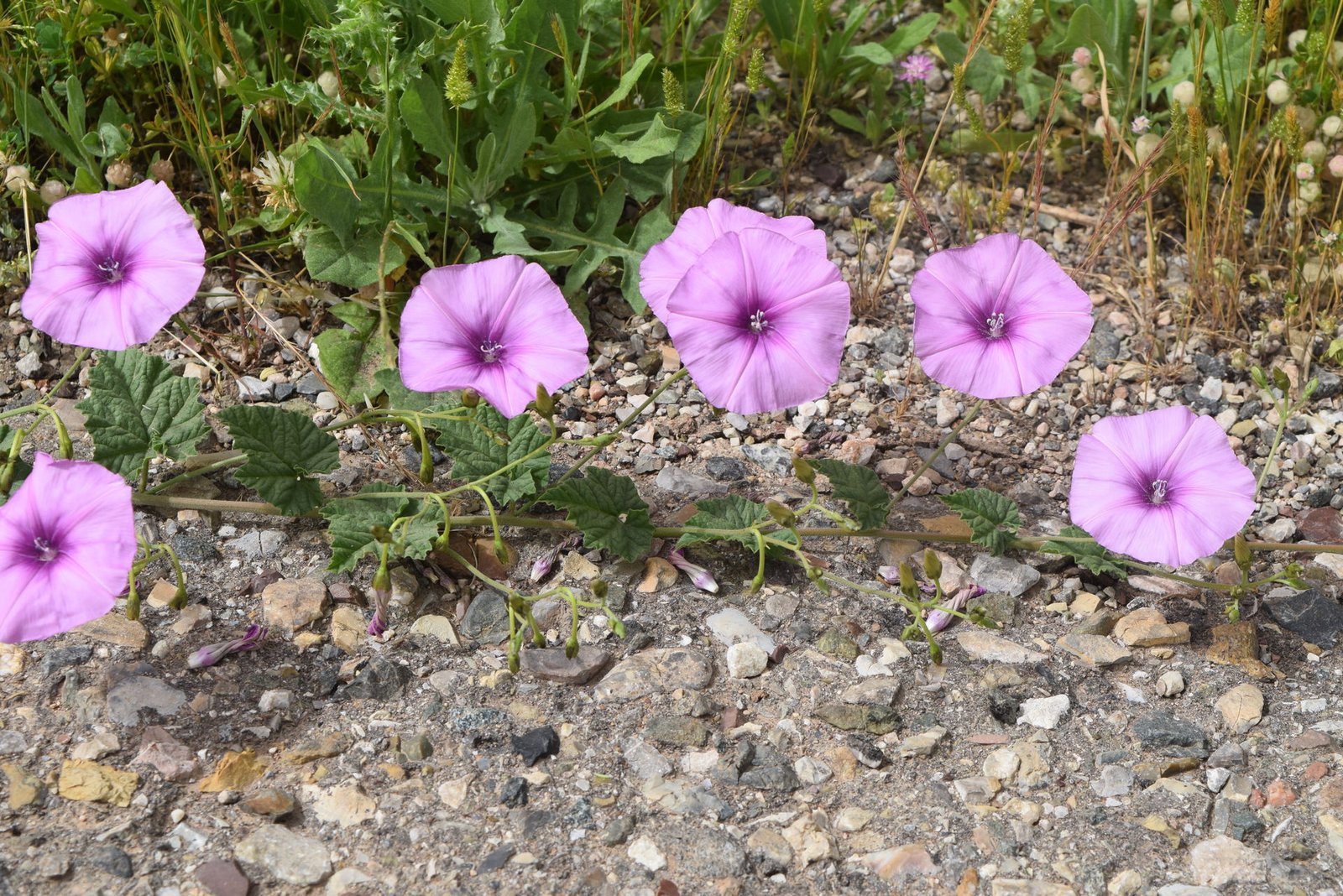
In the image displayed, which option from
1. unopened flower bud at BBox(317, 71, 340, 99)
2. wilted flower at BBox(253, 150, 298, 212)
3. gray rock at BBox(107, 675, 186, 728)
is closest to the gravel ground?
gray rock at BBox(107, 675, 186, 728)

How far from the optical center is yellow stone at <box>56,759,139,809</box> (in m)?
1.70

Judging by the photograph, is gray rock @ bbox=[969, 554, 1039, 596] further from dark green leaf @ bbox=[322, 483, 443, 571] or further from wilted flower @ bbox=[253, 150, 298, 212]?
wilted flower @ bbox=[253, 150, 298, 212]

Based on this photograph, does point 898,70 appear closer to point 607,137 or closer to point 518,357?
point 607,137

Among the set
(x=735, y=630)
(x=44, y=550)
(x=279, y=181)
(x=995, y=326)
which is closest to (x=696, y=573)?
(x=735, y=630)

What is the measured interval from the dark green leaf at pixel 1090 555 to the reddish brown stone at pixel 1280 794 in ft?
1.29

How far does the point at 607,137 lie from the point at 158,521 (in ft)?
3.68

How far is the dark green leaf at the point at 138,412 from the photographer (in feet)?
6.58

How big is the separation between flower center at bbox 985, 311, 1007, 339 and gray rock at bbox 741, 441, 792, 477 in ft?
1.62

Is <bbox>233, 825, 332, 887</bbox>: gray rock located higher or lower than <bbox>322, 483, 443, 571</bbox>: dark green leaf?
lower

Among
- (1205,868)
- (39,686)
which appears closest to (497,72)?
(39,686)

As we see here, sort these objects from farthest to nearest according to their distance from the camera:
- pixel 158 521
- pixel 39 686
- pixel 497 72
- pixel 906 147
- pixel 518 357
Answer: pixel 906 147 → pixel 497 72 → pixel 158 521 → pixel 518 357 → pixel 39 686

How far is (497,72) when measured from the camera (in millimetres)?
2537

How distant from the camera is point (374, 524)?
204 centimetres

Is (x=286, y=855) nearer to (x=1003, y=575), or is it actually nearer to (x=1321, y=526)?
(x=1003, y=575)
